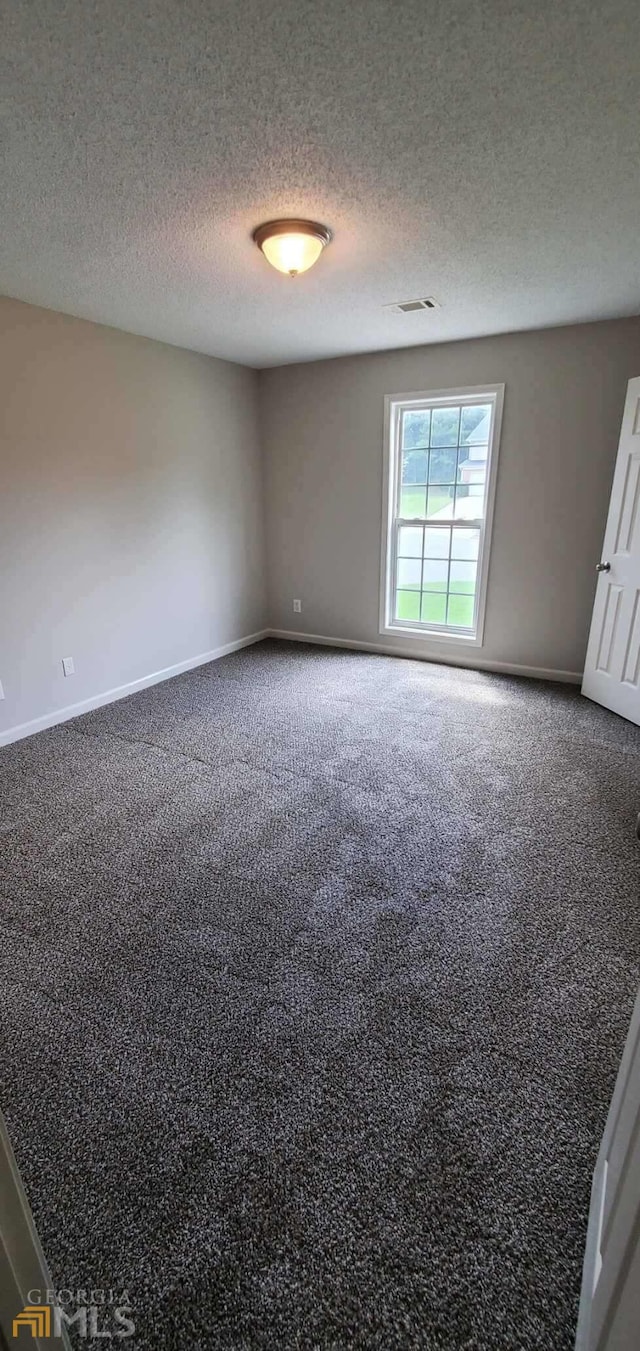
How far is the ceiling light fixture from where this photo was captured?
209 centimetres

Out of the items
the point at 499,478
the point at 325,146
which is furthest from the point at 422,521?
the point at 325,146

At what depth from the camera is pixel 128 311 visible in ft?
10.2

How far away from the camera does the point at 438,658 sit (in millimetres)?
4594

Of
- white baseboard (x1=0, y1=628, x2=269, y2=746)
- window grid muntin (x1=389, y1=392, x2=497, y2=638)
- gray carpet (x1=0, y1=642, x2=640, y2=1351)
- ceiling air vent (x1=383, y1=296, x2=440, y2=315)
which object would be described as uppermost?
ceiling air vent (x1=383, y1=296, x2=440, y2=315)

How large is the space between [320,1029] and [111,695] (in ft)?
9.44

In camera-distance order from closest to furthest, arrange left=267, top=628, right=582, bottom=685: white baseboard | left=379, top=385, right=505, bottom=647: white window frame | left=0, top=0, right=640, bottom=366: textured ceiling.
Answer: left=0, top=0, right=640, bottom=366: textured ceiling, left=379, top=385, right=505, bottom=647: white window frame, left=267, top=628, right=582, bottom=685: white baseboard

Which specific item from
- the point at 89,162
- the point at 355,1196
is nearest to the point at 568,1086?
the point at 355,1196

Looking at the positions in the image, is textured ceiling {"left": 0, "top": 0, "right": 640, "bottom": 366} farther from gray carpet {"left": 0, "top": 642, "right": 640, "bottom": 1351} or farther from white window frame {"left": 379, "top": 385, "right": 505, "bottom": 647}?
gray carpet {"left": 0, "top": 642, "right": 640, "bottom": 1351}

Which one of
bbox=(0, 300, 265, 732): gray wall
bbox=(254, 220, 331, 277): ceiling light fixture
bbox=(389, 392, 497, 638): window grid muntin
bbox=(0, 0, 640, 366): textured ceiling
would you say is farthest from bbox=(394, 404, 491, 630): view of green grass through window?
bbox=(254, 220, 331, 277): ceiling light fixture

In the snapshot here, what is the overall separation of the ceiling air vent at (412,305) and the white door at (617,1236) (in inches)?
130

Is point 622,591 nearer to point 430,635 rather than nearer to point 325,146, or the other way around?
point 430,635

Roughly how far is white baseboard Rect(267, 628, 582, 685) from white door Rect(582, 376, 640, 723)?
455 mm

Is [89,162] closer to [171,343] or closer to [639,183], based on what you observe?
[639,183]

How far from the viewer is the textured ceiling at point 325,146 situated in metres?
1.21
